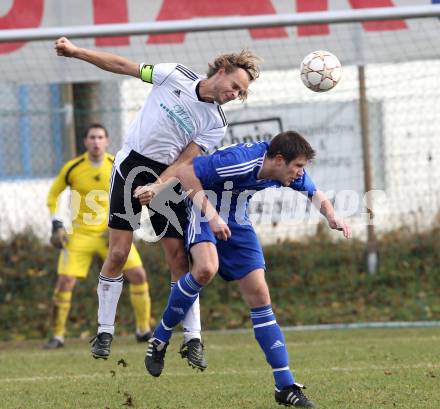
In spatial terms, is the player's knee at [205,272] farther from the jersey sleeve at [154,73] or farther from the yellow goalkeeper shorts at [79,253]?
the yellow goalkeeper shorts at [79,253]

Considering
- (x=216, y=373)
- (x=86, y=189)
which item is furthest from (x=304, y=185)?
(x=86, y=189)

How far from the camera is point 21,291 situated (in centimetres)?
1366

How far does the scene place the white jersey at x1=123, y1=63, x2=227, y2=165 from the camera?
294 inches

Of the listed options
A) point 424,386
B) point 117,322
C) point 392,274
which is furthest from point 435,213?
point 424,386

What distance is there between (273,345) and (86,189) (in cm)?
549

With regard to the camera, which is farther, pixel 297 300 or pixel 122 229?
pixel 297 300

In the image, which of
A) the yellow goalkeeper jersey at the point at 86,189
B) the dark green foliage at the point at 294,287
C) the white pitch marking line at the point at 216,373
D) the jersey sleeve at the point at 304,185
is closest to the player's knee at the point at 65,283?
the yellow goalkeeper jersey at the point at 86,189

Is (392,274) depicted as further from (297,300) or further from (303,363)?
(303,363)

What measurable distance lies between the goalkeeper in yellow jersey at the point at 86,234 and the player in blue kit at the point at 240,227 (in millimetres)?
4276

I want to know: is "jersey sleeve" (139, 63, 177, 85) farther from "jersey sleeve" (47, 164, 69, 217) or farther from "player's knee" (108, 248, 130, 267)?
"jersey sleeve" (47, 164, 69, 217)

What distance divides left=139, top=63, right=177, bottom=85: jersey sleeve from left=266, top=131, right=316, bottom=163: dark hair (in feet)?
4.24

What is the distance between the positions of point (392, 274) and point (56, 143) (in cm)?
498

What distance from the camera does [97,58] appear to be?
745cm

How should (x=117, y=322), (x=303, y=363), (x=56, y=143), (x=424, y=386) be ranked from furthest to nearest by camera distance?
(x=56, y=143) < (x=117, y=322) < (x=303, y=363) < (x=424, y=386)
